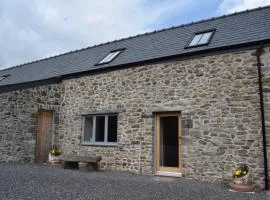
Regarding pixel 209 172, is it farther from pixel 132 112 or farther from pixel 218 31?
pixel 218 31

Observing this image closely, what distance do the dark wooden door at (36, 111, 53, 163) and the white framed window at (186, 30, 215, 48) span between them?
672cm

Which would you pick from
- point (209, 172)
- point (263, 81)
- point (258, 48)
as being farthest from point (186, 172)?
point (258, 48)

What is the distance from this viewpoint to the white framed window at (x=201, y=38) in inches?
348

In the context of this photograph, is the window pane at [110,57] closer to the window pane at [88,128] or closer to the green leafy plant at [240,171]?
the window pane at [88,128]

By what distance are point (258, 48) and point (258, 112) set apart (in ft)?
5.90

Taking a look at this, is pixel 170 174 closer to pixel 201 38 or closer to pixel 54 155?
pixel 201 38

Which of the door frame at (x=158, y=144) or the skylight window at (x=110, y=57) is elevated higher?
the skylight window at (x=110, y=57)

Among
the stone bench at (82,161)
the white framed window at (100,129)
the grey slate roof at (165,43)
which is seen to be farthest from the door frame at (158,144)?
the stone bench at (82,161)

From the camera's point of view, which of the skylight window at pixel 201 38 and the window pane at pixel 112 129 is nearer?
the skylight window at pixel 201 38

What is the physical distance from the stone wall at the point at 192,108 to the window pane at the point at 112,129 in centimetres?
33

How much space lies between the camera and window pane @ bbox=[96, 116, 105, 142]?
33.5ft

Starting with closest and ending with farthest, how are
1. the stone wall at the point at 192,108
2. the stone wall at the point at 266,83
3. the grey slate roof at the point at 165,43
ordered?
the stone wall at the point at 266,83
the stone wall at the point at 192,108
the grey slate roof at the point at 165,43

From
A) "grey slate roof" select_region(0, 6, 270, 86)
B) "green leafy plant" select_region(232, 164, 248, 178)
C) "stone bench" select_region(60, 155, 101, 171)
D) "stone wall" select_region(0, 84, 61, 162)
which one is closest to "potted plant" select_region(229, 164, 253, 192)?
"green leafy plant" select_region(232, 164, 248, 178)

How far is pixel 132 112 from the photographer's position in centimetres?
933
